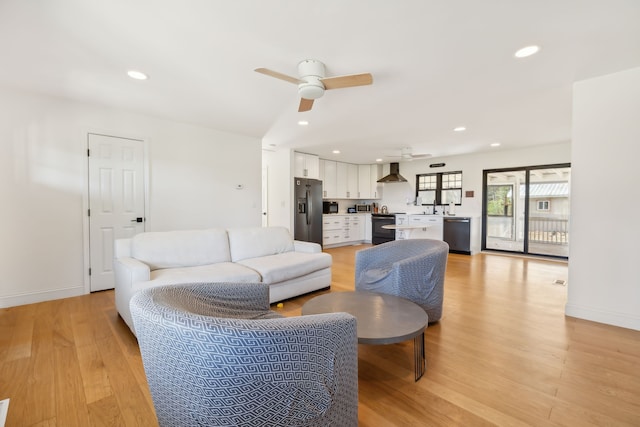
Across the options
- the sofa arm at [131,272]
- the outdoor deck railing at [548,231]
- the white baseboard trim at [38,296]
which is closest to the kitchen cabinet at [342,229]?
the outdoor deck railing at [548,231]

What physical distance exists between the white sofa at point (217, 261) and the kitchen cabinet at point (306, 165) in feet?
9.18

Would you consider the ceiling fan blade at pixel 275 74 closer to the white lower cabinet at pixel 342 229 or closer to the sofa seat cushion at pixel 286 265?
the sofa seat cushion at pixel 286 265

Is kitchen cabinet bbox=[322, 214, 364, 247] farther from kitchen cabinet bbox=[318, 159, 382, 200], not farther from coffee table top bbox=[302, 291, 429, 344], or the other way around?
coffee table top bbox=[302, 291, 429, 344]

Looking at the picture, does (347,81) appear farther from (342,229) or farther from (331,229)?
(342,229)

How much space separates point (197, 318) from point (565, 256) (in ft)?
23.2

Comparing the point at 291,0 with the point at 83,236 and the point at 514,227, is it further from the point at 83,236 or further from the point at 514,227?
the point at 514,227

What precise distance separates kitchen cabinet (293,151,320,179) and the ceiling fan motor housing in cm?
374

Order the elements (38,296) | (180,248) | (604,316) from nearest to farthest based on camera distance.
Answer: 1. (604,316)
2. (180,248)
3. (38,296)

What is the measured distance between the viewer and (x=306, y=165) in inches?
256

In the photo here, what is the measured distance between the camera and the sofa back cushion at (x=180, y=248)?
8.96 ft

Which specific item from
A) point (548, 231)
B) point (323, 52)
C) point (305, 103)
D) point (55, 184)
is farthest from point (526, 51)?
point (548, 231)

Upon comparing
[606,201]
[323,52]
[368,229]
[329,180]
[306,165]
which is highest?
[323,52]

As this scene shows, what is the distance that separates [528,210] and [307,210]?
187 inches

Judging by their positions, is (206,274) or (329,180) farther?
(329,180)
